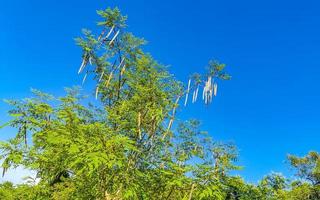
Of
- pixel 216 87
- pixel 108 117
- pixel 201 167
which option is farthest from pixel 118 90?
pixel 201 167

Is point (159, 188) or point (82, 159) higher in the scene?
point (159, 188)

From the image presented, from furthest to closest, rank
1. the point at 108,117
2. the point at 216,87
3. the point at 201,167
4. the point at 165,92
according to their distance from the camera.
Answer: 1. the point at 216,87
2. the point at 165,92
3. the point at 108,117
4. the point at 201,167

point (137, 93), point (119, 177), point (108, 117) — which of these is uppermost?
point (137, 93)

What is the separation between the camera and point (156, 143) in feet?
65.8

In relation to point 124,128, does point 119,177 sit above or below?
below

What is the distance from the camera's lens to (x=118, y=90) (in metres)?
21.0

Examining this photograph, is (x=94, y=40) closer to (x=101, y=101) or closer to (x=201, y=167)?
(x=101, y=101)

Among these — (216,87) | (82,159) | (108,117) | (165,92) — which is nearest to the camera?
(82,159)

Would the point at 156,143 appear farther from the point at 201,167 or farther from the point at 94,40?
the point at 94,40

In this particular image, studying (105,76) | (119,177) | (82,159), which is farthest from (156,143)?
(82,159)

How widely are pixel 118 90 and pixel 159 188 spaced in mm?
5286

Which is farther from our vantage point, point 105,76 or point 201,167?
point 105,76

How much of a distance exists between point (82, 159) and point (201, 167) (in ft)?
16.8

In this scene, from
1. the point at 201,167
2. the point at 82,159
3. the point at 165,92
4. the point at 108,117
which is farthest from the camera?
the point at 165,92
